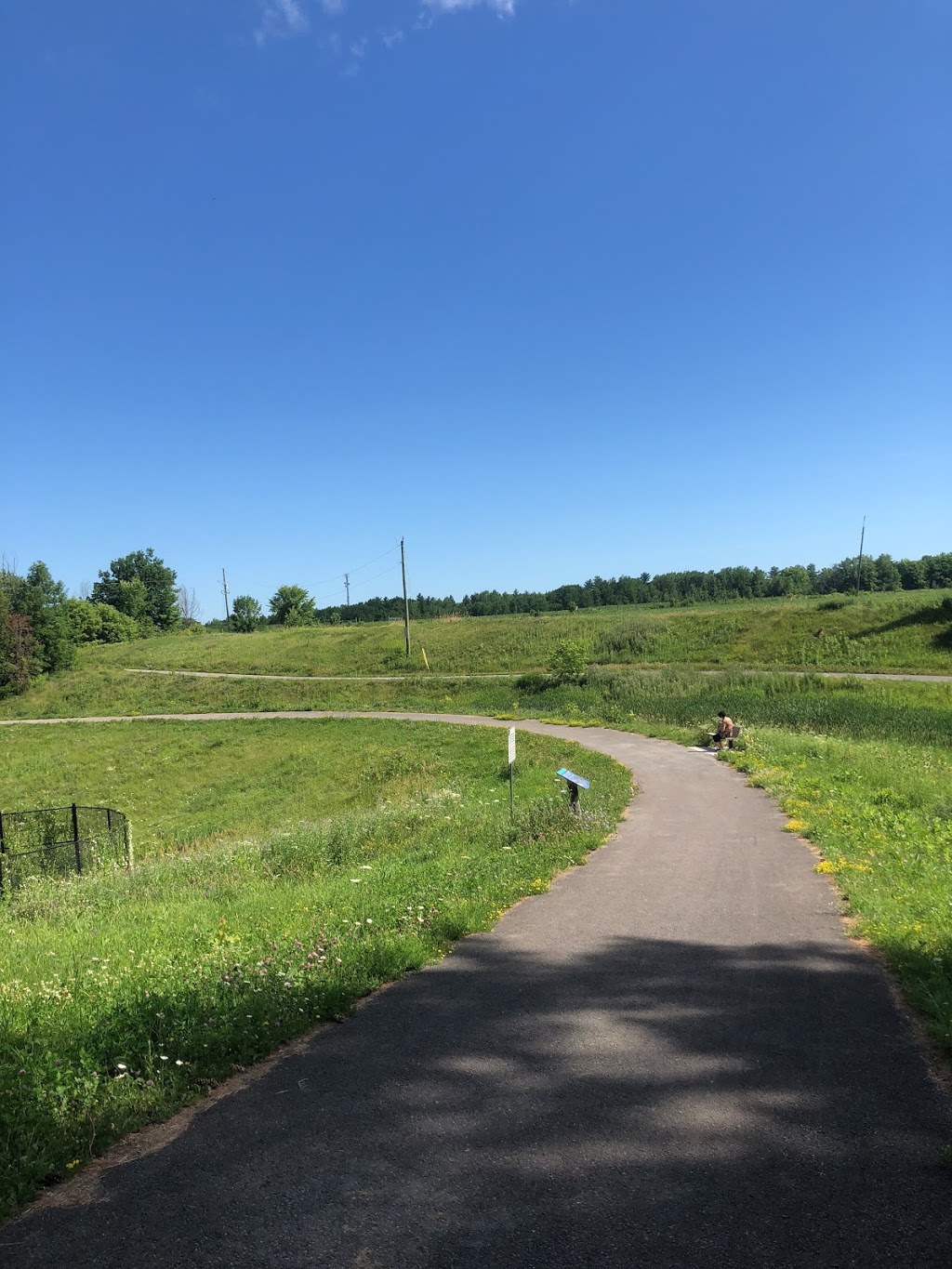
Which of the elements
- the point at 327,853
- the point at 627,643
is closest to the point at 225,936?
the point at 327,853

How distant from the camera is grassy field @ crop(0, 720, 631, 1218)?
4.36 m

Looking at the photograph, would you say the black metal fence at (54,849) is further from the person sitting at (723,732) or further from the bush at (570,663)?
the bush at (570,663)

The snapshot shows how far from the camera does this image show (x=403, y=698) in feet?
146

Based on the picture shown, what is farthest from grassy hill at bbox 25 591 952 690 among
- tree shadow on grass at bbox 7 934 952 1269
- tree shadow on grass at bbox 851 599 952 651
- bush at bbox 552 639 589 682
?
tree shadow on grass at bbox 7 934 952 1269

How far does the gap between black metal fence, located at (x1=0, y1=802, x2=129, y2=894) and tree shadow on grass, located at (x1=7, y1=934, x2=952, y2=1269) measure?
33.2 ft

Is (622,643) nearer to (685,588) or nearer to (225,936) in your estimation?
(225,936)

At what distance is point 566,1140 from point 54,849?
14.7 meters

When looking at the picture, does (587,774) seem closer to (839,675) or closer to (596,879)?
(596,879)

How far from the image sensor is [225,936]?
282 inches

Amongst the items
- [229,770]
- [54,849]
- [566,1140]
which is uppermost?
[566,1140]

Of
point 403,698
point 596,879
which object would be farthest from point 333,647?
point 596,879

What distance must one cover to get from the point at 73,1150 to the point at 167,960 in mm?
2723

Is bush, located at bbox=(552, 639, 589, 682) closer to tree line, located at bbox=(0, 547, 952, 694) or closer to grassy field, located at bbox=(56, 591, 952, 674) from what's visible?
grassy field, located at bbox=(56, 591, 952, 674)

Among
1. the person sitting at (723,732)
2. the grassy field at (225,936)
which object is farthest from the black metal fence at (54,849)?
the person sitting at (723,732)
